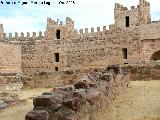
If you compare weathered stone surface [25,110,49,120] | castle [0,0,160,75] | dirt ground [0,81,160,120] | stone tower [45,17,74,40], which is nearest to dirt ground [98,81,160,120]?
dirt ground [0,81,160,120]

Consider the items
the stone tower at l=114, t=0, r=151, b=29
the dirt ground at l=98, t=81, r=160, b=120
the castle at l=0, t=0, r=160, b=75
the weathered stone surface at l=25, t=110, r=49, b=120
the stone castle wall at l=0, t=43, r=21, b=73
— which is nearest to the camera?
the weathered stone surface at l=25, t=110, r=49, b=120

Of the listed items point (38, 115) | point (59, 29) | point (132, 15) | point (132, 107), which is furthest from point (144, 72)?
point (59, 29)

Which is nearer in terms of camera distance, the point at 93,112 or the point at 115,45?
the point at 93,112

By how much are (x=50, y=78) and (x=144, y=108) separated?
34.9 feet

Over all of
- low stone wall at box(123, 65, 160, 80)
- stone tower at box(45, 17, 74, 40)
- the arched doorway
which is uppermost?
stone tower at box(45, 17, 74, 40)

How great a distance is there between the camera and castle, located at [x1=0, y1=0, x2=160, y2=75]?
32562 mm

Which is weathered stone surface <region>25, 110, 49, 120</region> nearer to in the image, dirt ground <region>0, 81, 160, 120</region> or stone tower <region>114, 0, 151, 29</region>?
dirt ground <region>0, 81, 160, 120</region>

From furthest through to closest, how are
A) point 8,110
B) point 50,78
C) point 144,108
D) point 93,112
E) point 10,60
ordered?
point 10,60 → point 50,78 → point 8,110 → point 144,108 → point 93,112

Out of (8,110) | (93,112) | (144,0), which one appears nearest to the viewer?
(93,112)

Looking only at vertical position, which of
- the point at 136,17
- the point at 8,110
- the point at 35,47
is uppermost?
the point at 136,17

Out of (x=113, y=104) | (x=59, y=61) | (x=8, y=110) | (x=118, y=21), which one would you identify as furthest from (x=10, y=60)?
(x=113, y=104)

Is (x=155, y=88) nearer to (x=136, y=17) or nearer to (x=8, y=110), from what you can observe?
(x=8, y=110)

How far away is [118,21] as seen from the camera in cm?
3484

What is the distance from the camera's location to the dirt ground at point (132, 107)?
333 inches
